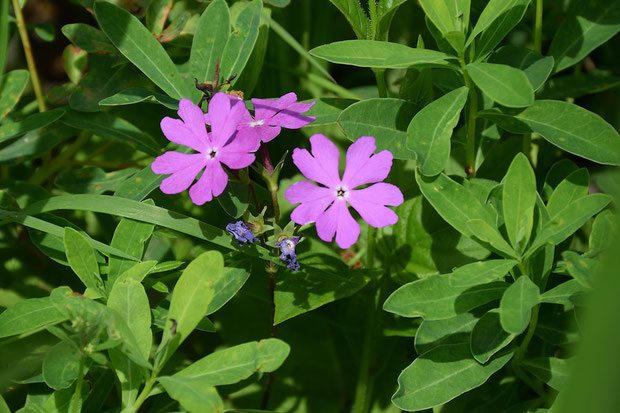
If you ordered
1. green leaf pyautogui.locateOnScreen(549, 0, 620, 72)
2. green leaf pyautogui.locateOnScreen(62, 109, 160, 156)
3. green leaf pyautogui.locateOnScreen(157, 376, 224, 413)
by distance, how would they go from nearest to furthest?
green leaf pyautogui.locateOnScreen(157, 376, 224, 413)
green leaf pyautogui.locateOnScreen(549, 0, 620, 72)
green leaf pyautogui.locateOnScreen(62, 109, 160, 156)

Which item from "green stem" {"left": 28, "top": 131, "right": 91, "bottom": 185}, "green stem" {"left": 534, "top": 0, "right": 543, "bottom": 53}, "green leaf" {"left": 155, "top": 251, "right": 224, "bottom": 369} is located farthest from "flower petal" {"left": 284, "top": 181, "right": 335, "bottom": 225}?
"green stem" {"left": 28, "top": 131, "right": 91, "bottom": 185}

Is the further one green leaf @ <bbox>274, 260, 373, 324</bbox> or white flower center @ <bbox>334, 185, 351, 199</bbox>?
green leaf @ <bbox>274, 260, 373, 324</bbox>

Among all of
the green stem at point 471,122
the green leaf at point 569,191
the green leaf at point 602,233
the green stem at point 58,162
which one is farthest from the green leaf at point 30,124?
the green leaf at point 602,233

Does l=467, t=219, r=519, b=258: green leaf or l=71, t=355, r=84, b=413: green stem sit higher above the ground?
l=467, t=219, r=519, b=258: green leaf

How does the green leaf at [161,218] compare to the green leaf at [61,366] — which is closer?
the green leaf at [61,366]

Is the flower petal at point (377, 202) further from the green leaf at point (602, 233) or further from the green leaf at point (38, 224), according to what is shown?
the green leaf at point (38, 224)

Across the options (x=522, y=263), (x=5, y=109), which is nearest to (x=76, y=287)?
(x=5, y=109)

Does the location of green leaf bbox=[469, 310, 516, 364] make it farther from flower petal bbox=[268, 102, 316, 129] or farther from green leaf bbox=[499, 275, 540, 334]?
flower petal bbox=[268, 102, 316, 129]
